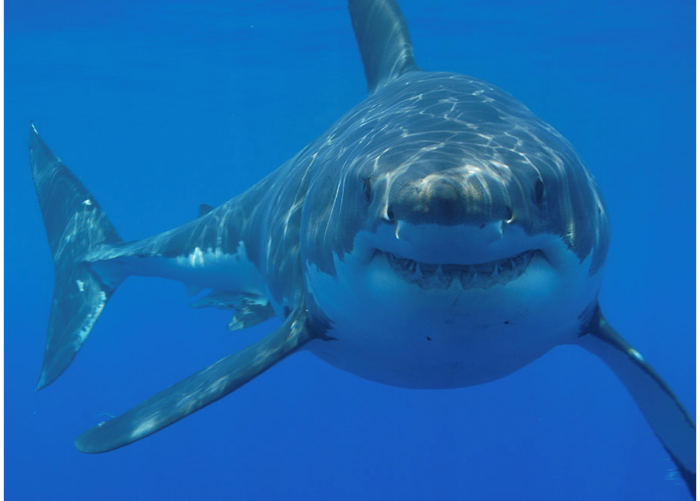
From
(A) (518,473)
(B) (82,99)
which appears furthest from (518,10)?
(B) (82,99)

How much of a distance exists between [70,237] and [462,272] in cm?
768

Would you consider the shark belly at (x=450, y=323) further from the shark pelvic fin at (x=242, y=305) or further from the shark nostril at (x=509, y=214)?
the shark pelvic fin at (x=242, y=305)

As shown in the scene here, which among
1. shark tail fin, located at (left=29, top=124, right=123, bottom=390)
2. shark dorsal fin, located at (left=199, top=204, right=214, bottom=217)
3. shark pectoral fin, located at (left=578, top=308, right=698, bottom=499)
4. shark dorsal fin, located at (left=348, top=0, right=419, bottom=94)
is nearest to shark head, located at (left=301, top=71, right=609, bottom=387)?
shark pectoral fin, located at (left=578, top=308, right=698, bottom=499)

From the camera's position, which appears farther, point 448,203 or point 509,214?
point 509,214

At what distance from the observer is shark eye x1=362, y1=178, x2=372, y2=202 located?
261 cm

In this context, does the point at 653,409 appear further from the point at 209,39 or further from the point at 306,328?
the point at 209,39

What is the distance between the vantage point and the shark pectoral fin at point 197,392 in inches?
143

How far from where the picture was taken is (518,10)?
78.1ft

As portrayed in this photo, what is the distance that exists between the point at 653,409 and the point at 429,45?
30913mm

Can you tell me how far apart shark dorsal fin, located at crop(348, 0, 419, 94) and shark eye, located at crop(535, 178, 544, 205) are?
371 centimetres

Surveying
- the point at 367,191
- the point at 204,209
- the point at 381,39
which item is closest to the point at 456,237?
the point at 367,191

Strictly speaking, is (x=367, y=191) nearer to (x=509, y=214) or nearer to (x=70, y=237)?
(x=509, y=214)

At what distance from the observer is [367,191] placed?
2.63 m

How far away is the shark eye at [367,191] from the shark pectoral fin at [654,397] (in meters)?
2.13
